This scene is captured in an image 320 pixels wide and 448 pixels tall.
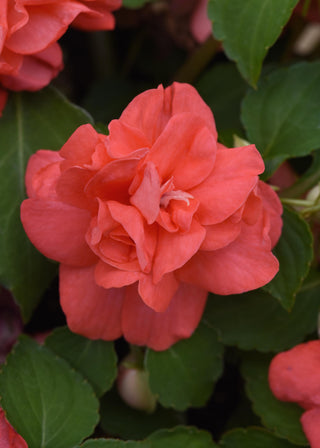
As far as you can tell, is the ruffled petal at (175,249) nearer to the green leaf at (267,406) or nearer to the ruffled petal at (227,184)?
the ruffled petal at (227,184)

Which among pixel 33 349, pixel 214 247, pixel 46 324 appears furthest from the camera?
pixel 46 324

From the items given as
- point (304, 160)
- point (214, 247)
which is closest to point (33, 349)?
point (214, 247)

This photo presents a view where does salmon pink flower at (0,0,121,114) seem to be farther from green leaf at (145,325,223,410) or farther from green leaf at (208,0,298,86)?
green leaf at (145,325,223,410)

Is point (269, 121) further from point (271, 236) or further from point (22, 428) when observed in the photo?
point (22, 428)

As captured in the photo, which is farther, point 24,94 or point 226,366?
point 226,366

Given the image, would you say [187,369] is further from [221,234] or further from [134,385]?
[221,234]

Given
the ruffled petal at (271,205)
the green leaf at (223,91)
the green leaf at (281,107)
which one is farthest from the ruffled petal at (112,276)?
the green leaf at (223,91)
